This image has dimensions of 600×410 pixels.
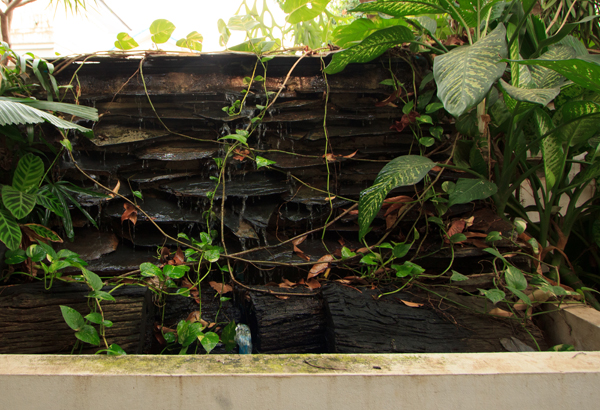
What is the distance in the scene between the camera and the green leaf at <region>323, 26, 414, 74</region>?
1368mm

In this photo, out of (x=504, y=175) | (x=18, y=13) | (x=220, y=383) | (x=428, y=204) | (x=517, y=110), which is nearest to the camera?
(x=220, y=383)

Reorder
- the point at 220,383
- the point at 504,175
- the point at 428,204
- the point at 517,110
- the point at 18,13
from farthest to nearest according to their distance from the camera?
1. the point at 18,13
2. the point at 428,204
3. the point at 504,175
4. the point at 517,110
5. the point at 220,383

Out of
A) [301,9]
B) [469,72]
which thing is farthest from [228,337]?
[301,9]

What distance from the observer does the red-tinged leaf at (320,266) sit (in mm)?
1431

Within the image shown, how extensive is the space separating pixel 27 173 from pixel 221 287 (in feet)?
2.88

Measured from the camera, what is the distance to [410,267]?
1.32 m

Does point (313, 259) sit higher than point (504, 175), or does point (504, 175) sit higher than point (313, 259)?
point (504, 175)

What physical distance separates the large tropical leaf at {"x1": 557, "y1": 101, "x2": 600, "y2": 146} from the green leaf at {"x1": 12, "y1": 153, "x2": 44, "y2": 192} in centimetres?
198

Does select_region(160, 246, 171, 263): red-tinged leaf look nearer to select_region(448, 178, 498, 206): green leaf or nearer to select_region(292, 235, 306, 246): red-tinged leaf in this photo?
A: select_region(292, 235, 306, 246): red-tinged leaf

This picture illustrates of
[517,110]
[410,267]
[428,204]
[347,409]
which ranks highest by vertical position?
[517,110]

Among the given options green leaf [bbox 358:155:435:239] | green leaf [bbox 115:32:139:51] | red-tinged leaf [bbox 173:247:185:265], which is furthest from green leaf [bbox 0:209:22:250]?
green leaf [bbox 358:155:435:239]

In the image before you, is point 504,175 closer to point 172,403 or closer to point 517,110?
point 517,110

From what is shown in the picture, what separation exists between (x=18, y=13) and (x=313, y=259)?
4.89 meters

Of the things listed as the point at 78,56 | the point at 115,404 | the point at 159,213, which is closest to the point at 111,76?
the point at 78,56
